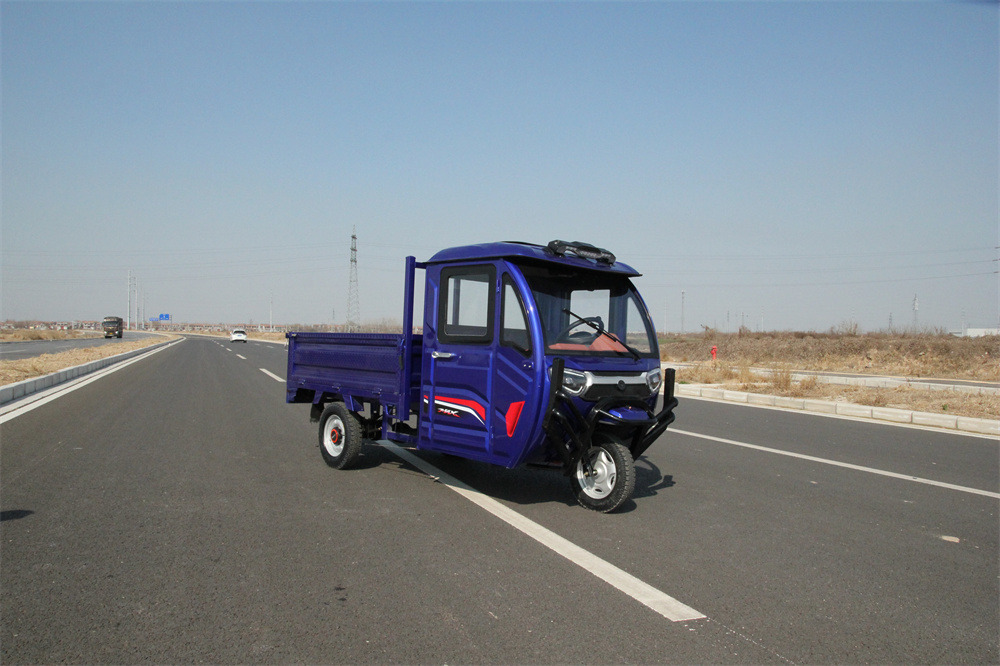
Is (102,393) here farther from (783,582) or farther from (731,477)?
(783,582)

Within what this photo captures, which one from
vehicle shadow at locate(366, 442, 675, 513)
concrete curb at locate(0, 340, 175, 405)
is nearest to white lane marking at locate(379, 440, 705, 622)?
vehicle shadow at locate(366, 442, 675, 513)

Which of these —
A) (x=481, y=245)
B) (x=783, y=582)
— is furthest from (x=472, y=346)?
(x=783, y=582)

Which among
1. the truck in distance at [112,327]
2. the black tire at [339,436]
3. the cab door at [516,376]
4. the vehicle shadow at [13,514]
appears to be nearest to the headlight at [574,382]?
the cab door at [516,376]

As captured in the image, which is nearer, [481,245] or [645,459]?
[481,245]

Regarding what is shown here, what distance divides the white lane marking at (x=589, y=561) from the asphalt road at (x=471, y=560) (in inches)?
3.1

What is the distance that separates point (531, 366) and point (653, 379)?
141 centimetres

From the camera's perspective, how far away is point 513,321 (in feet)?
18.9

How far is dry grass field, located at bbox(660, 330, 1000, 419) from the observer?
1495cm

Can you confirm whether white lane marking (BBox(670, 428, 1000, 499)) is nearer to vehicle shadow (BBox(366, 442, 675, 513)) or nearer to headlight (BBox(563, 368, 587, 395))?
vehicle shadow (BBox(366, 442, 675, 513))

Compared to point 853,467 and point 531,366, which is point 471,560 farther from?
point 853,467

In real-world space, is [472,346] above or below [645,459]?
above

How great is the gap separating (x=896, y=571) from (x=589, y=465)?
7.63ft

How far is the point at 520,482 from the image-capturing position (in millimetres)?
6992

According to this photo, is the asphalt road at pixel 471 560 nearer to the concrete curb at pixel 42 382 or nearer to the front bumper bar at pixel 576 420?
the front bumper bar at pixel 576 420
